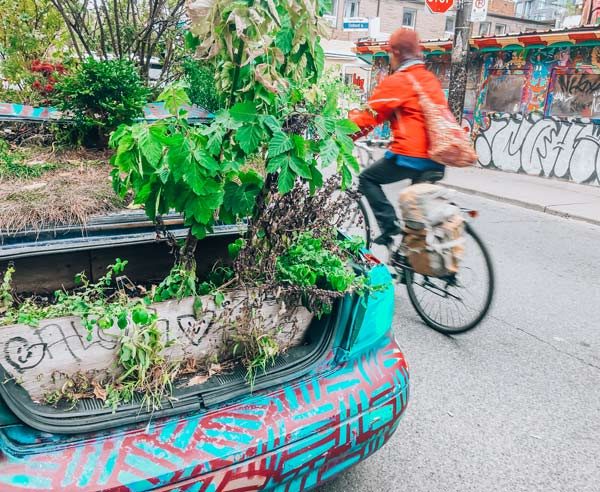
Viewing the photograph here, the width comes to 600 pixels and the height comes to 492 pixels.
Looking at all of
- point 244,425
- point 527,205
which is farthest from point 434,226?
point 527,205

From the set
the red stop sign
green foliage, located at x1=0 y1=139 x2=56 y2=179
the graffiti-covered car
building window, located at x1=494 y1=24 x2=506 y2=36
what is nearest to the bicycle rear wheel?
the graffiti-covered car

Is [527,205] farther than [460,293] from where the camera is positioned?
Yes

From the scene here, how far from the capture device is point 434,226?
3.50 m

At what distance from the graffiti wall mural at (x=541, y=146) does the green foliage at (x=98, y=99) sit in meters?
10.6

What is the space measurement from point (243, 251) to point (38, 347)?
2.87ft

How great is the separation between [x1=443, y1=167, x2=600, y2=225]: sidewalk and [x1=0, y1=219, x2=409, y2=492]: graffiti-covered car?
7.67 metres

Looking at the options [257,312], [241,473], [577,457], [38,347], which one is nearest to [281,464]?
[241,473]

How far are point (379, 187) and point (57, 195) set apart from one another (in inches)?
88.0

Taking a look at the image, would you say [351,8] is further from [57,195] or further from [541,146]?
[57,195]

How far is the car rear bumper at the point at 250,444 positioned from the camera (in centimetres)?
153

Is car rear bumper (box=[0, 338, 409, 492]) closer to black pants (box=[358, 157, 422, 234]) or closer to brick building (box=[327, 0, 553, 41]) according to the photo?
black pants (box=[358, 157, 422, 234])

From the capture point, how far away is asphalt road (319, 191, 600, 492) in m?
2.57

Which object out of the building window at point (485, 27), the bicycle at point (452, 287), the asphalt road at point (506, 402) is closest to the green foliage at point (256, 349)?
the asphalt road at point (506, 402)

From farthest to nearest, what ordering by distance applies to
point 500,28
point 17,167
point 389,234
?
1. point 500,28
2. point 389,234
3. point 17,167
